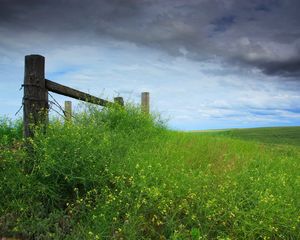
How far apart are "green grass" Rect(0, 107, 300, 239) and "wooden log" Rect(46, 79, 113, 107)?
129cm

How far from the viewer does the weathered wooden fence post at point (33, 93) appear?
917 cm

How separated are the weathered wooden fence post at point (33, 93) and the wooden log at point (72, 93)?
16.1 inches

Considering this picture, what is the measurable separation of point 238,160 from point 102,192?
510 centimetres

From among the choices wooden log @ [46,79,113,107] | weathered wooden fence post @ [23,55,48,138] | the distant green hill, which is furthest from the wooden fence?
the distant green hill

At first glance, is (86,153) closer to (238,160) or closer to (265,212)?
(265,212)

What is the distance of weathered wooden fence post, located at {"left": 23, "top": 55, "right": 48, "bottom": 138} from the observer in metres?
9.17

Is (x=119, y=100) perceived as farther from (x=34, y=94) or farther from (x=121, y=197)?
(x=121, y=197)

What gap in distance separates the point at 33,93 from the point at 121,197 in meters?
3.65

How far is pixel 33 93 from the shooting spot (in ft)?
30.3

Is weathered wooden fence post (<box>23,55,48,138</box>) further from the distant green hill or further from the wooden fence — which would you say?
the distant green hill

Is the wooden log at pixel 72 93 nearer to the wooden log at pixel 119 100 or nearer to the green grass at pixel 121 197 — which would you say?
the wooden log at pixel 119 100

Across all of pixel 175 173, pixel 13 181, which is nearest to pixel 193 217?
pixel 175 173

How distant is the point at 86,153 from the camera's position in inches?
304

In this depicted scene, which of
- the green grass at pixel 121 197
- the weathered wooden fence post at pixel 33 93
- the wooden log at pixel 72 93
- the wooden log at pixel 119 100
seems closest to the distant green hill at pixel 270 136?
the wooden log at pixel 119 100
